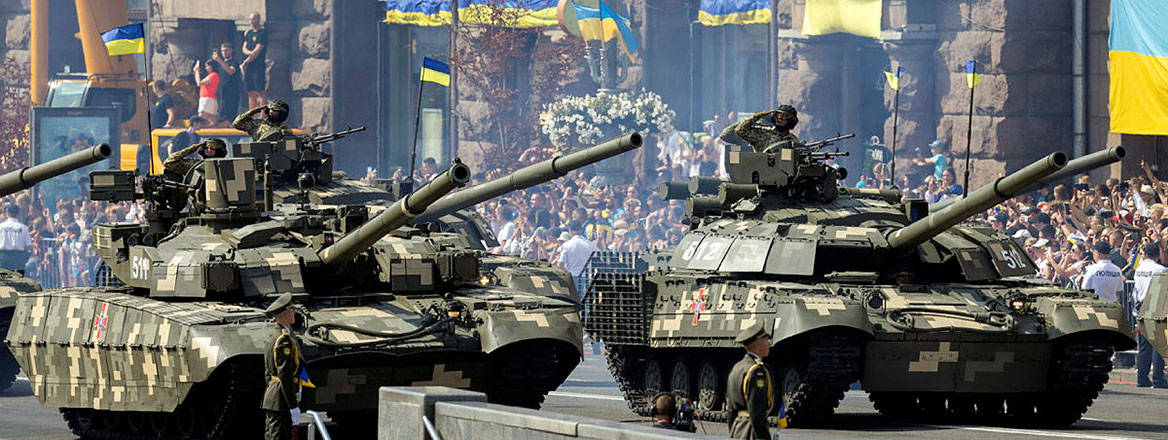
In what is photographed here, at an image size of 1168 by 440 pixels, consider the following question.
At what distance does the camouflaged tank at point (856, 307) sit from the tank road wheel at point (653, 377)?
21mm

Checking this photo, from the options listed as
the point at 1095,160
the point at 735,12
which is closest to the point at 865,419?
the point at 1095,160

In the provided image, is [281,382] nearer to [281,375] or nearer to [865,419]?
[281,375]

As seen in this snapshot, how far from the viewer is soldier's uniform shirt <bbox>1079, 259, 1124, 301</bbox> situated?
28.1 metres

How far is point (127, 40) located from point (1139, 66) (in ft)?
49.3

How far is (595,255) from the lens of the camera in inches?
1264

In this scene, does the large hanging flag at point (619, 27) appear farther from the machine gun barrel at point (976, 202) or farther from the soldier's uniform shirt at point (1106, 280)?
the machine gun barrel at point (976, 202)

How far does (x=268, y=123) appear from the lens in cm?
3022

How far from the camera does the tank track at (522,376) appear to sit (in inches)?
824

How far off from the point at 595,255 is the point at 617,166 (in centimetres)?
1799

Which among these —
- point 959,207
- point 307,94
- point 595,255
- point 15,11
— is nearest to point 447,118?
point 307,94

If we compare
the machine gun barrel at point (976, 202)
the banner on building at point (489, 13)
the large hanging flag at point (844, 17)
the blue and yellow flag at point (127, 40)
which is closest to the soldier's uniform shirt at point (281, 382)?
the machine gun barrel at point (976, 202)

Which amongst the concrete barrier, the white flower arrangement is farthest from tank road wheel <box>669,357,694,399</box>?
the white flower arrangement

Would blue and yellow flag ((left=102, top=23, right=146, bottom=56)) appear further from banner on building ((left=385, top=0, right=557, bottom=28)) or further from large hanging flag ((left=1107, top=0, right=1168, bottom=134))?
large hanging flag ((left=1107, top=0, right=1168, bottom=134))

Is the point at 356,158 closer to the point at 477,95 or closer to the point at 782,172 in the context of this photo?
the point at 477,95
